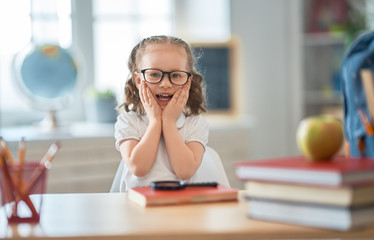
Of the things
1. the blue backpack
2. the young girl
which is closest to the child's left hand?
the young girl

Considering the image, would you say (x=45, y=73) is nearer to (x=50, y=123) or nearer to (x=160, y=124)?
(x=50, y=123)

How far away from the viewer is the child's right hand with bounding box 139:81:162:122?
1.71 metres

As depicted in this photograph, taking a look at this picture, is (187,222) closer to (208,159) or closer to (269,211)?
(269,211)

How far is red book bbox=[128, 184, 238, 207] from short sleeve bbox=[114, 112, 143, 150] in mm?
345

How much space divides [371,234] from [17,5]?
10.6 feet

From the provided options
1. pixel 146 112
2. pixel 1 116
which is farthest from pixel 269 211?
pixel 1 116

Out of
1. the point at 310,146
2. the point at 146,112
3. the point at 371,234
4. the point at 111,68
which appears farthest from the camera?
the point at 111,68

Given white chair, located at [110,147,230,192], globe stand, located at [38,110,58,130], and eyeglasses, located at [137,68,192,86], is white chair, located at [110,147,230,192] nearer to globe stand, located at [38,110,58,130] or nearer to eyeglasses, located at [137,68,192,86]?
eyeglasses, located at [137,68,192,86]

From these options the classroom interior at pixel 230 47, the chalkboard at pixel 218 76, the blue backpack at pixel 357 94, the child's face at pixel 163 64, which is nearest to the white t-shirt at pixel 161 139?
the child's face at pixel 163 64

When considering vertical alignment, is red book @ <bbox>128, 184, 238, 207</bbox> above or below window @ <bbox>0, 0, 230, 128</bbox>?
below

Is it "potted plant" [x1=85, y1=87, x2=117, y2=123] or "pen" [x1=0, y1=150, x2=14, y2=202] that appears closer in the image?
"pen" [x1=0, y1=150, x2=14, y2=202]

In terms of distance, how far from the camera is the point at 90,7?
4035 millimetres

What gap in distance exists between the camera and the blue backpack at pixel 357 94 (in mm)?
1747

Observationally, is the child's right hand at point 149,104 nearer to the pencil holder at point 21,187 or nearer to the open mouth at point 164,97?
the open mouth at point 164,97
